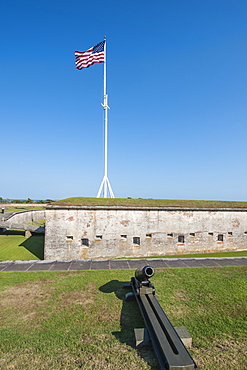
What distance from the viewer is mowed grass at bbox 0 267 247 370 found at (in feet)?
11.0

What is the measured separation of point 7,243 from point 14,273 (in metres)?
8.21

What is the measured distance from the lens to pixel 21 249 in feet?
42.4

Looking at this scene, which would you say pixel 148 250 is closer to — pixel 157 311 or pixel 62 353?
pixel 157 311

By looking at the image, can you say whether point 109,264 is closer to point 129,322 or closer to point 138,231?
point 138,231

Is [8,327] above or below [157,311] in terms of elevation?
below

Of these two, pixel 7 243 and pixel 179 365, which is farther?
pixel 7 243

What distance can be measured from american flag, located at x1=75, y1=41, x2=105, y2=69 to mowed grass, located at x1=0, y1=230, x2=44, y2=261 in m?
14.1

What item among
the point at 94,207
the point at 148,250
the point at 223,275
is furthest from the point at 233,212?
the point at 94,207

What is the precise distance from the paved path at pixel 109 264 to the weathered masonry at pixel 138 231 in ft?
7.62

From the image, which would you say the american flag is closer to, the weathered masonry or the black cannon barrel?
the weathered masonry

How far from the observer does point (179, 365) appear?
9.03ft

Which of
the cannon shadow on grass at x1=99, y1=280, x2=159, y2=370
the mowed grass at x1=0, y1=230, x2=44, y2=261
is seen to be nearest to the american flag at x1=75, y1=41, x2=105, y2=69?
the mowed grass at x1=0, y1=230, x2=44, y2=261

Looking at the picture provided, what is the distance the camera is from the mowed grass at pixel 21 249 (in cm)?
1159

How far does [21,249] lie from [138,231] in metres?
7.54
